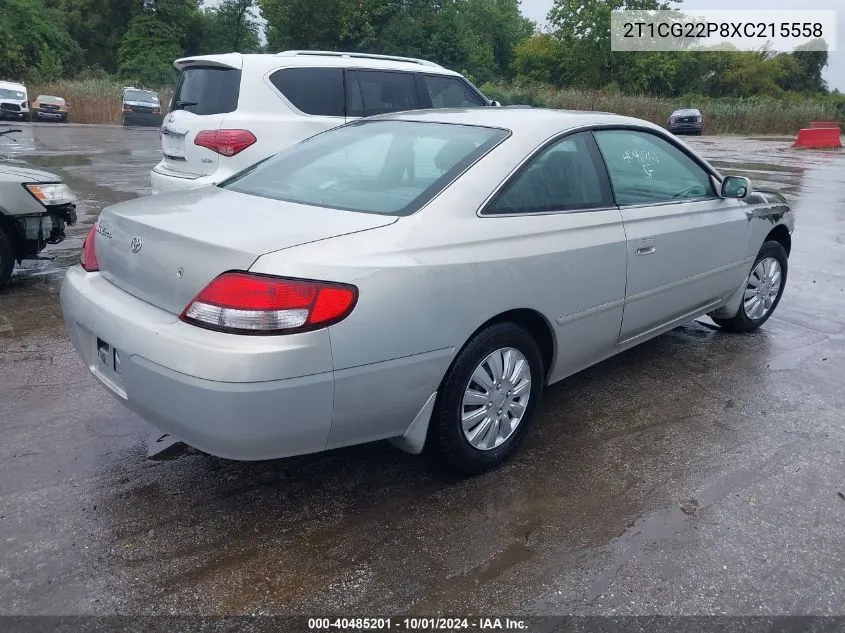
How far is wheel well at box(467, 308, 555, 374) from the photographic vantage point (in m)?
3.22

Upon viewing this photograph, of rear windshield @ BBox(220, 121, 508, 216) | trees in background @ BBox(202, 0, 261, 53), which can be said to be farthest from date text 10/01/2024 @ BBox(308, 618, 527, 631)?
trees in background @ BBox(202, 0, 261, 53)

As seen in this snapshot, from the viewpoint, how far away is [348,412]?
271cm

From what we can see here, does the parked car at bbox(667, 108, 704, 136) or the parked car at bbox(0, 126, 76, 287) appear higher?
the parked car at bbox(667, 108, 704, 136)

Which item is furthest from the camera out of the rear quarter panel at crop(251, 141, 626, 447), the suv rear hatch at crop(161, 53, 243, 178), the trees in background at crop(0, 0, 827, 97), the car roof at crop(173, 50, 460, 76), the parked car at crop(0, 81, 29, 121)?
the trees in background at crop(0, 0, 827, 97)

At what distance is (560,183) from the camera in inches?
142

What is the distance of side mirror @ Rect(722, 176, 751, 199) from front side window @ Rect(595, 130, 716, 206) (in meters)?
0.08

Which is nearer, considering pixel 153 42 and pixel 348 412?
pixel 348 412

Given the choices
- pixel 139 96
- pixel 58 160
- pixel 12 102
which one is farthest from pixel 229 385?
pixel 139 96

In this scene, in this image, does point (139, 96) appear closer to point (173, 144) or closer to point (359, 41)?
point (359, 41)

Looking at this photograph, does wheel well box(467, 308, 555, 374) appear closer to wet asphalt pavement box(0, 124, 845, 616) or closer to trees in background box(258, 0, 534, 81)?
wet asphalt pavement box(0, 124, 845, 616)

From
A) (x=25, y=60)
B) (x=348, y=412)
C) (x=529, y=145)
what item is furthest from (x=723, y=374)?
(x=25, y=60)

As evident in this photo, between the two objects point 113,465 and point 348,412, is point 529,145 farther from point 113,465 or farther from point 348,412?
point 113,465

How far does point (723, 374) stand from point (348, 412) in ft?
9.48

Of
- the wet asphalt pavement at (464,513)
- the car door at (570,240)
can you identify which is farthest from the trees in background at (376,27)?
the wet asphalt pavement at (464,513)
